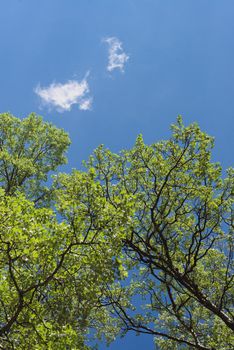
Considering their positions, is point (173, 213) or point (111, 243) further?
point (173, 213)

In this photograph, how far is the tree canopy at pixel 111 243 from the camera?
→ 1447 centimetres

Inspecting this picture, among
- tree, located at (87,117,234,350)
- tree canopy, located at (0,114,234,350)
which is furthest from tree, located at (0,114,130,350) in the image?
tree, located at (87,117,234,350)

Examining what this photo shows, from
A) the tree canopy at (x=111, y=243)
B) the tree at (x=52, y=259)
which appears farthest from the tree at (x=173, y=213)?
the tree at (x=52, y=259)

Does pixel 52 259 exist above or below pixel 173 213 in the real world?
below

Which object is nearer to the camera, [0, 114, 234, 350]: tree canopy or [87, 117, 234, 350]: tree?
[0, 114, 234, 350]: tree canopy

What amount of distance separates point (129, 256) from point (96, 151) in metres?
7.11

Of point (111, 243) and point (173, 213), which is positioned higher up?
point (173, 213)

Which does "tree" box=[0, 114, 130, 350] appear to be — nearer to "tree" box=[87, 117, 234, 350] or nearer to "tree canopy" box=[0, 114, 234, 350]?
"tree canopy" box=[0, 114, 234, 350]

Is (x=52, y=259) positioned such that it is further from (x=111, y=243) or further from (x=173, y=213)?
(x=173, y=213)

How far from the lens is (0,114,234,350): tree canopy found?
47.5 feet

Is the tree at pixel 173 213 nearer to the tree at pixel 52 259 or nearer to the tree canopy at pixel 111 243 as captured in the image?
the tree canopy at pixel 111 243

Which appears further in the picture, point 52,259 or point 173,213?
point 173,213

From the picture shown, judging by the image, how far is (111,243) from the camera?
14703 mm

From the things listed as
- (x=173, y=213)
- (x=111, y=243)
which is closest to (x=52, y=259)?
(x=111, y=243)
